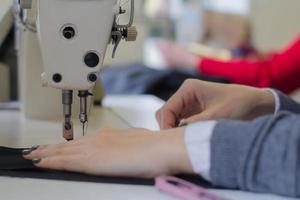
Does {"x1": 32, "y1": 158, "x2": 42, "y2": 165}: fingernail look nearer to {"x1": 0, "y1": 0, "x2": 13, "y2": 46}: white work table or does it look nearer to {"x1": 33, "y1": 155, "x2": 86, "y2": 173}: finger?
{"x1": 33, "y1": 155, "x2": 86, "y2": 173}: finger

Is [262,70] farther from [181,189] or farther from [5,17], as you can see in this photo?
[181,189]

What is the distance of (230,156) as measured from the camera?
560 millimetres

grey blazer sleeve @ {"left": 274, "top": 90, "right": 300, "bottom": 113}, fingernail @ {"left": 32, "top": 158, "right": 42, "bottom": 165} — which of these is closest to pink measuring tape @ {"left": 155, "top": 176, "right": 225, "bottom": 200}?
fingernail @ {"left": 32, "top": 158, "right": 42, "bottom": 165}

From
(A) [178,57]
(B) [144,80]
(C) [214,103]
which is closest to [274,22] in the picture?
(A) [178,57]

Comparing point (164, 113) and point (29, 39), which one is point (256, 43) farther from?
point (164, 113)

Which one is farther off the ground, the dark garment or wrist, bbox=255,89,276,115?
wrist, bbox=255,89,276,115

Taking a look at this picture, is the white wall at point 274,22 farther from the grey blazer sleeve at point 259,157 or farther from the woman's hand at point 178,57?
the grey blazer sleeve at point 259,157

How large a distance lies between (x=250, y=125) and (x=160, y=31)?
270 centimetres

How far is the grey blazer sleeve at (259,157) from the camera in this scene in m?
0.55

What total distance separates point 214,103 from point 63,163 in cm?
26

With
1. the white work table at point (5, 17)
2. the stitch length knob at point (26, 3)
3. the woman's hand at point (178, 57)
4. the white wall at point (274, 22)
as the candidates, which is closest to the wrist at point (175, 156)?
the stitch length knob at point (26, 3)

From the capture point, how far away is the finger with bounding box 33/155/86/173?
0.63 meters

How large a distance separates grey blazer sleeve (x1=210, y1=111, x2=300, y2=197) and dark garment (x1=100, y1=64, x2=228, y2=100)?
48.2 inches

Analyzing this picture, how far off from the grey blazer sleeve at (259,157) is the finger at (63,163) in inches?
6.1
